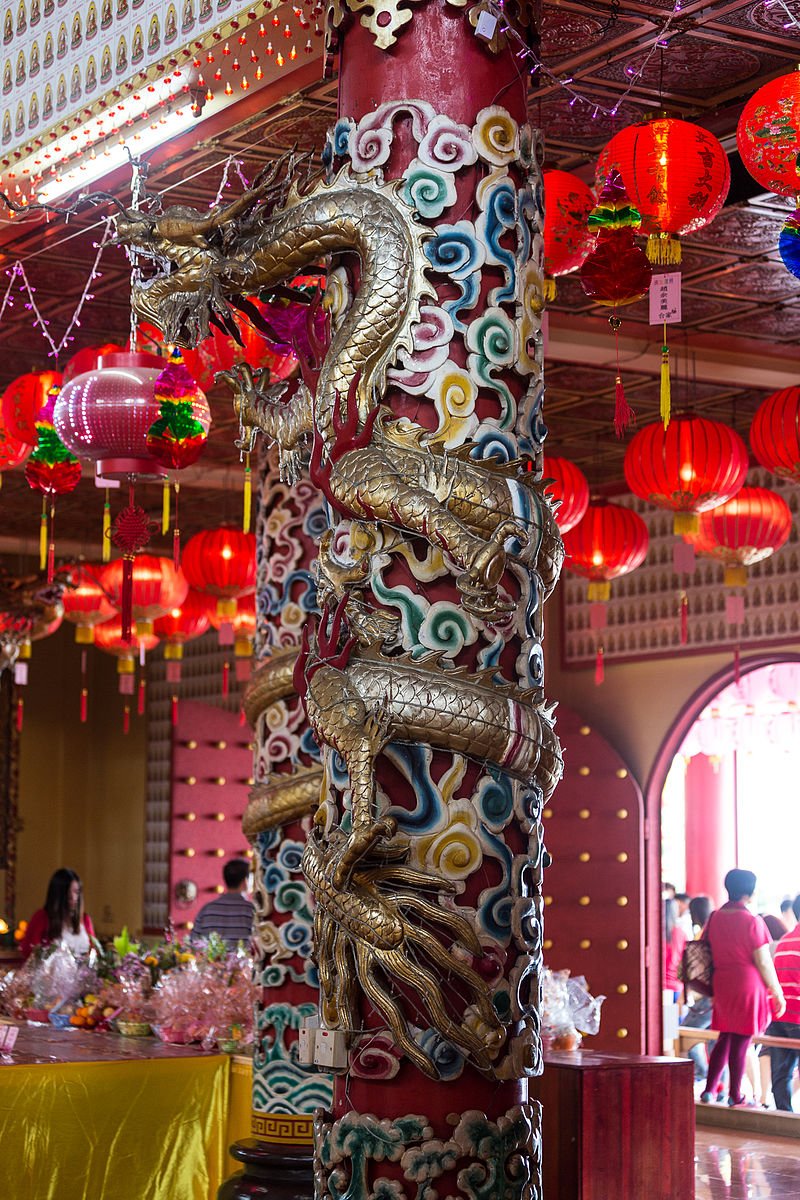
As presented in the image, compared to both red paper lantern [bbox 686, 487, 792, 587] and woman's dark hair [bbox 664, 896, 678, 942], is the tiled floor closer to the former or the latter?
woman's dark hair [bbox 664, 896, 678, 942]

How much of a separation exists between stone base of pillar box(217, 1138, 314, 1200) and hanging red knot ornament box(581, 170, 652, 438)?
2.11m

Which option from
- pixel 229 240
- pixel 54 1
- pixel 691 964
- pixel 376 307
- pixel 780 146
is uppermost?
pixel 54 1

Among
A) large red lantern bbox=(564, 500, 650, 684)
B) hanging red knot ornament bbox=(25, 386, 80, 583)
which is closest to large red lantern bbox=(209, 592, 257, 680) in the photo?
large red lantern bbox=(564, 500, 650, 684)

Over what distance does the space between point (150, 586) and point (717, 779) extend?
6.08m

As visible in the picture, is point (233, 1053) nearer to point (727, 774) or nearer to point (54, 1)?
point (54, 1)

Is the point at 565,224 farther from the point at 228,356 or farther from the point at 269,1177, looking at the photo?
the point at 269,1177

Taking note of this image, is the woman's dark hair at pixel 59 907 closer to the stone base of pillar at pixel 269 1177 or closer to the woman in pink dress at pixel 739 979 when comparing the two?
the stone base of pillar at pixel 269 1177

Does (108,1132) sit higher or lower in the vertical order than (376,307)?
lower

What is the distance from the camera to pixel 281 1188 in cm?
435

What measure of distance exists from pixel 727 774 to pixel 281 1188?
914 centimetres

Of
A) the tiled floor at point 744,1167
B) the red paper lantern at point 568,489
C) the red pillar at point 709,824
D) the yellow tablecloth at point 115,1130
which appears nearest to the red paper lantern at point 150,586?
the red paper lantern at point 568,489

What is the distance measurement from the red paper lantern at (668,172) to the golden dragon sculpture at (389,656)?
4.88 feet

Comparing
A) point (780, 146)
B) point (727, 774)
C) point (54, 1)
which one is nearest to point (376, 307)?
point (780, 146)

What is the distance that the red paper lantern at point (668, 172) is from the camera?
4.00 m
